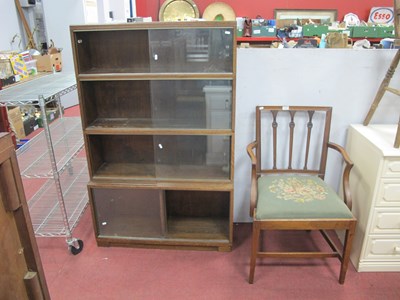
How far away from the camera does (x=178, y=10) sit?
225 inches

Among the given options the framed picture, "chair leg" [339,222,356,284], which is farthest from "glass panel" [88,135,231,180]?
the framed picture

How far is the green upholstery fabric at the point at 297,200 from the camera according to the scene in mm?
1718

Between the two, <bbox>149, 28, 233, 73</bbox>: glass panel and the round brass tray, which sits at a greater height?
the round brass tray

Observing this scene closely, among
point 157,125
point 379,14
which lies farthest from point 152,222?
→ point 379,14

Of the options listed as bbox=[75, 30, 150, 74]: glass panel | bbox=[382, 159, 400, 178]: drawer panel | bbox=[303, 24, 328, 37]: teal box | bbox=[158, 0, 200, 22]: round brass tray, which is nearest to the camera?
bbox=[382, 159, 400, 178]: drawer panel

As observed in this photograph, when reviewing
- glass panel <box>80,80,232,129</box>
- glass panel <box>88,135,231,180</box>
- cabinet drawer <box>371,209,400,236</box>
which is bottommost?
cabinet drawer <box>371,209,400,236</box>

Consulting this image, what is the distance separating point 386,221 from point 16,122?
3.63 meters

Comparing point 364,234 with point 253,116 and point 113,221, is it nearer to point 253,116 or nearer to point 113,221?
point 253,116

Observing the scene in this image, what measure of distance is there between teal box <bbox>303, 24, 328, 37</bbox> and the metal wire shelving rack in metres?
3.73

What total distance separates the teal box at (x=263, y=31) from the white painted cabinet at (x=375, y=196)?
363 cm

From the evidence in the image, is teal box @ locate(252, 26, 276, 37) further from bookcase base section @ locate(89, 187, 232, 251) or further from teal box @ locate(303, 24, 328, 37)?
bookcase base section @ locate(89, 187, 232, 251)

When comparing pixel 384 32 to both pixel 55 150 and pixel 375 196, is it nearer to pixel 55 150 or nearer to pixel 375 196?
pixel 375 196

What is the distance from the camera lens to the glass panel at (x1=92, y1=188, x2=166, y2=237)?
2080 millimetres

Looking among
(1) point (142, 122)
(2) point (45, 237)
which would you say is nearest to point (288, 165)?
(1) point (142, 122)
